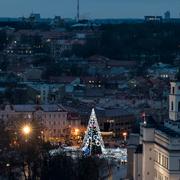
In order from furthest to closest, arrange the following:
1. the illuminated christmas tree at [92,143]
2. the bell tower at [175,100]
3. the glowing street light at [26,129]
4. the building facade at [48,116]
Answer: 1. the building facade at [48,116]
2. the glowing street light at [26,129]
3. the illuminated christmas tree at [92,143]
4. the bell tower at [175,100]

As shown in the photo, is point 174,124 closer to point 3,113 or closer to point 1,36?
point 3,113

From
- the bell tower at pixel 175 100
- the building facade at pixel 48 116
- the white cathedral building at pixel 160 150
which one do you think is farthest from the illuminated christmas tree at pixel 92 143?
the building facade at pixel 48 116

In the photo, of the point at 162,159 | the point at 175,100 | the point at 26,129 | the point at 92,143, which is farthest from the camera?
the point at 26,129

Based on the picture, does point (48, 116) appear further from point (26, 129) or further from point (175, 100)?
point (175, 100)

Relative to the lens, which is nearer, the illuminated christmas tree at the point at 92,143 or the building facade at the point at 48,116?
the illuminated christmas tree at the point at 92,143

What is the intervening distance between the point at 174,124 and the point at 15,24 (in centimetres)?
7334

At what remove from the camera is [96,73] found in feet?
173

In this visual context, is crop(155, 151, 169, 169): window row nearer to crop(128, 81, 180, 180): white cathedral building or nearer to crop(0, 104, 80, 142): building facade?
crop(128, 81, 180, 180): white cathedral building

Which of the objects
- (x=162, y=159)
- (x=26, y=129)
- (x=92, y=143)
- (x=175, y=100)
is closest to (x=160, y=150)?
(x=162, y=159)

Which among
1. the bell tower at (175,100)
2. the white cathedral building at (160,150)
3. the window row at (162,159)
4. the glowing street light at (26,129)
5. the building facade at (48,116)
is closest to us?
the white cathedral building at (160,150)

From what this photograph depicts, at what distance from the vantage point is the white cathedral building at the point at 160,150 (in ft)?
59.4

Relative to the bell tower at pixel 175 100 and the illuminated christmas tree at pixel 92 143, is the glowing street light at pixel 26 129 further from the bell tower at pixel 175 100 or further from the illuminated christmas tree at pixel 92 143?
the bell tower at pixel 175 100

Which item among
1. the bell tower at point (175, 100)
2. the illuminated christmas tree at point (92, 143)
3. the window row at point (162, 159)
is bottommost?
the illuminated christmas tree at point (92, 143)

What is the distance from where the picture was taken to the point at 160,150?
18547 millimetres
